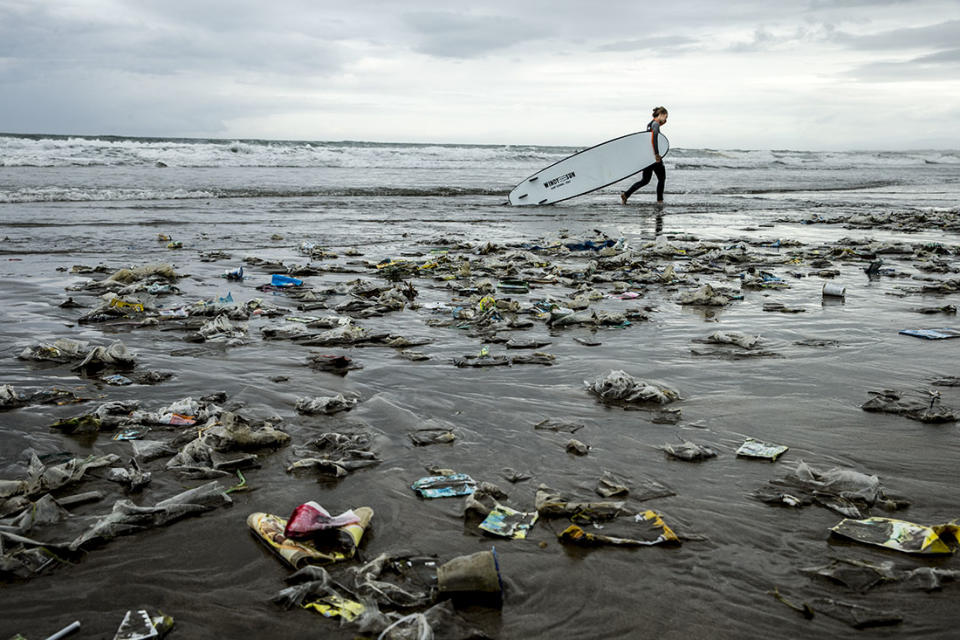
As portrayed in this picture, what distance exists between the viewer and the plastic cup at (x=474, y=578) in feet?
7.18

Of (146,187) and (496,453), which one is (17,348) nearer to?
(496,453)

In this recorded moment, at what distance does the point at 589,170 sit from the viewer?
706 inches

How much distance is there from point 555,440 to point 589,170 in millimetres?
15326

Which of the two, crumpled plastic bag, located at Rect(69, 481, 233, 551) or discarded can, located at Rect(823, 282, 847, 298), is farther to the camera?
discarded can, located at Rect(823, 282, 847, 298)

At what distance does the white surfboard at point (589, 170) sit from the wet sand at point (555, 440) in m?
9.41

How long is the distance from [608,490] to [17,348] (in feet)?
14.1

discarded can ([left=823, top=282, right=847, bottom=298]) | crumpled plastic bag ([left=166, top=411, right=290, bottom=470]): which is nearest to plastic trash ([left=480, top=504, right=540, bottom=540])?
crumpled plastic bag ([left=166, top=411, right=290, bottom=470])

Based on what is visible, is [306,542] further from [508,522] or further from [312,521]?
[508,522]

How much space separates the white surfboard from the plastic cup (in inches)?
625

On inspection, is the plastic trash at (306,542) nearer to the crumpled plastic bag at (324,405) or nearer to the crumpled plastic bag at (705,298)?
the crumpled plastic bag at (324,405)

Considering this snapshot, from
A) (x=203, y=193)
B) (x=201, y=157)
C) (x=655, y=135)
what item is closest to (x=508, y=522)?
(x=655, y=135)

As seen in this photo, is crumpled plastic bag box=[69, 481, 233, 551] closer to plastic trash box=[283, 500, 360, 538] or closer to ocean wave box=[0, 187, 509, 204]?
plastic trash box=[283, 500, 360, 538]

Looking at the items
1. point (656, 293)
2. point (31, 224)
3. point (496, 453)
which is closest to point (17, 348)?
point (496, 453)

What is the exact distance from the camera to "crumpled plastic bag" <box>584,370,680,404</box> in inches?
157
